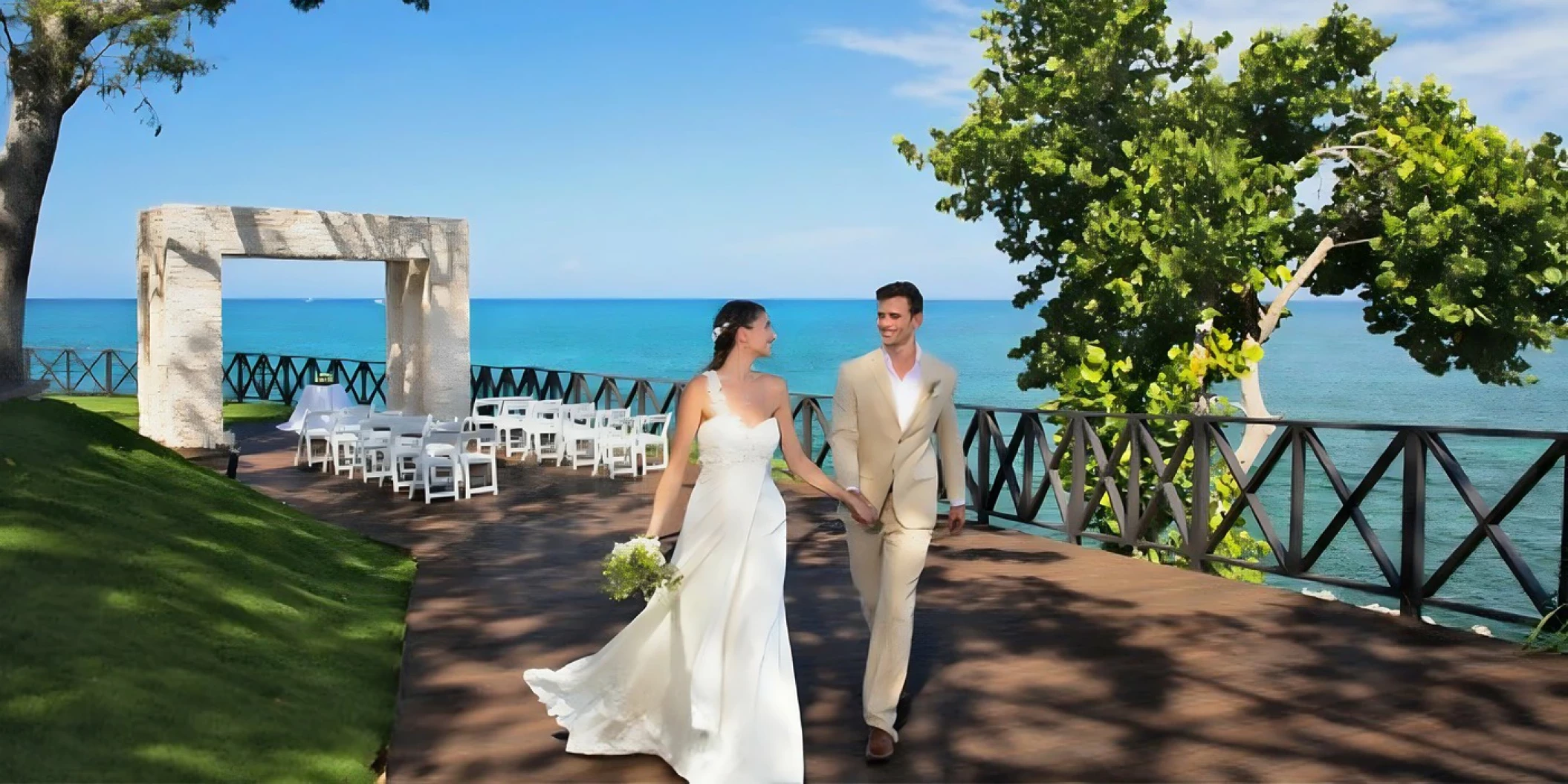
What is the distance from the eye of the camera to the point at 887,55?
2041 inches

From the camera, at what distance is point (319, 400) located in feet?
56.5

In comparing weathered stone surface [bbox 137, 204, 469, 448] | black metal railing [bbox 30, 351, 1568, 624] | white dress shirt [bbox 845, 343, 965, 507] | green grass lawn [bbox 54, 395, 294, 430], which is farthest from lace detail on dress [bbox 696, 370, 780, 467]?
green grass lawn [bbox 54, 395, 294, 430]

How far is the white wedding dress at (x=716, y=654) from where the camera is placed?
173 inches

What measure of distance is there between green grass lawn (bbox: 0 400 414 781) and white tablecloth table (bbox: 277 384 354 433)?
8.24 metres

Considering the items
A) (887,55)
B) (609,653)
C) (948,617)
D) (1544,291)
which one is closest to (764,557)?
(609,653)

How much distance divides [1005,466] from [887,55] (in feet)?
142

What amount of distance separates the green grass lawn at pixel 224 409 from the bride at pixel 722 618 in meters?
16.8

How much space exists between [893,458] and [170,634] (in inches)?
128

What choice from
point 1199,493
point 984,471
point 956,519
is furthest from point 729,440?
point 984,471

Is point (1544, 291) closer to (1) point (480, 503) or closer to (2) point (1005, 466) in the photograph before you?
(2) point (1005, 466)

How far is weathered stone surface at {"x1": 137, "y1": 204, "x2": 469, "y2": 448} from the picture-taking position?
15836 mm

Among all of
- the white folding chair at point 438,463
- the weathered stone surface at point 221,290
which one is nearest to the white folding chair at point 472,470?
the white folding chair at point 438,463

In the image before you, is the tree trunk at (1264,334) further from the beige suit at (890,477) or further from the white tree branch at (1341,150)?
the beige suit at (890,477)

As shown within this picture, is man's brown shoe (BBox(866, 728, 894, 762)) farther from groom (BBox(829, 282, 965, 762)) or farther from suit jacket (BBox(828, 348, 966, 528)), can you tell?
suit jacket (BBox(828, 348, 966, 528))
